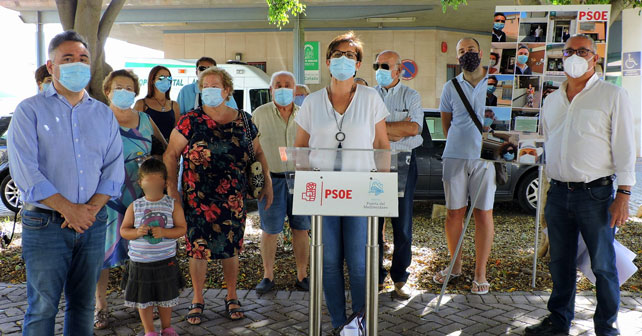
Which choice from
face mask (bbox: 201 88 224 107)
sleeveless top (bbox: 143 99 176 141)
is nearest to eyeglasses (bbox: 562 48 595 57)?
face mask (bbox: 201 88 224 107)

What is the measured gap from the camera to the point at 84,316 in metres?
3.33

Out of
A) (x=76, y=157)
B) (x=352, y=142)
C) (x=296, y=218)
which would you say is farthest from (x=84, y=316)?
(x=296, y=218)

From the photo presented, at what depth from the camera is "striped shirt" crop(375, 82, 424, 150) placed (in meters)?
5.04

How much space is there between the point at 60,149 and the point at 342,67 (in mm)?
1744

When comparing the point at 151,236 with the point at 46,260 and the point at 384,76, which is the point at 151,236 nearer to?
the point at 46,260

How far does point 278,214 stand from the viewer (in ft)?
17.7

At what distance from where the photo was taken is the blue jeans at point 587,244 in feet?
12.9

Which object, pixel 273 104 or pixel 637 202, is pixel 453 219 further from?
pixel 637 202

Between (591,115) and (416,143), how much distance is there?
63.4 inches

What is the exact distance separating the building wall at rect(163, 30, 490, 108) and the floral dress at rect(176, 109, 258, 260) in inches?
647

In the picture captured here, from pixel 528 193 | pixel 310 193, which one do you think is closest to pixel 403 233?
pixel 310 193

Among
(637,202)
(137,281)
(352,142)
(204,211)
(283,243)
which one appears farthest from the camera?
(637,202)

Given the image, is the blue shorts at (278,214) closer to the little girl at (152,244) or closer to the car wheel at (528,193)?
the little girl at (152,244)

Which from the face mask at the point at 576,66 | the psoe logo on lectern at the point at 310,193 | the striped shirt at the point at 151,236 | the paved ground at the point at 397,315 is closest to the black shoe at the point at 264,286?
the paved ground at the point at 397,315
